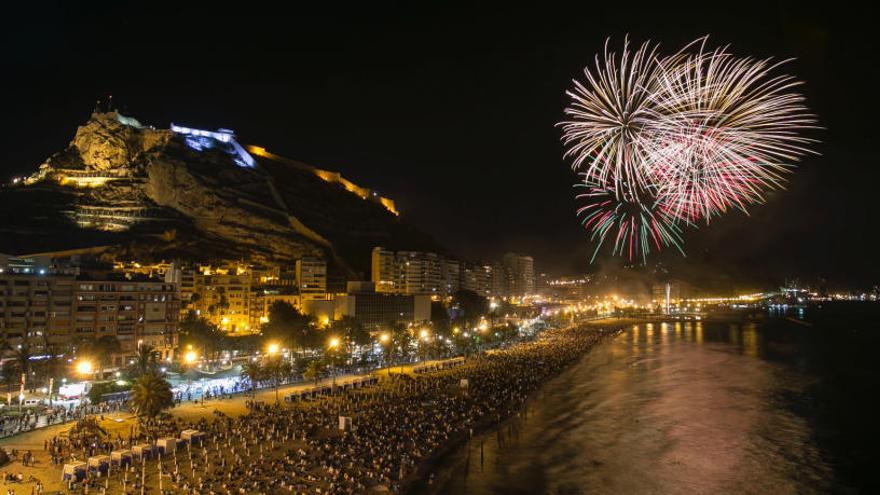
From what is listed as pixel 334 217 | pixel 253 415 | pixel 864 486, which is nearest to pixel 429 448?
pixel 253 415

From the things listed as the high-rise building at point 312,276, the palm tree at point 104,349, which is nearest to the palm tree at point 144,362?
the palm tree at point 104,349

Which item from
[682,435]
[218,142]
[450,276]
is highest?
[218,142]

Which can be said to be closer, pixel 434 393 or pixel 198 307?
pixel 434 393

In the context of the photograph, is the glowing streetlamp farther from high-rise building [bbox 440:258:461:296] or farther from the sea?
high-rise building [bbox 440:258:461:296]

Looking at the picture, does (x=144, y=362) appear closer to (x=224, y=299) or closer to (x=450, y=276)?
(x=224, y=299)

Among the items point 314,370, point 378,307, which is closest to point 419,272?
point 378,307

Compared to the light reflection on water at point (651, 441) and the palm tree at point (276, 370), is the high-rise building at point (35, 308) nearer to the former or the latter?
the palm tree at point (276, 370)

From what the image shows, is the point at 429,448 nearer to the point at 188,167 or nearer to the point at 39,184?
the point at 188,167
